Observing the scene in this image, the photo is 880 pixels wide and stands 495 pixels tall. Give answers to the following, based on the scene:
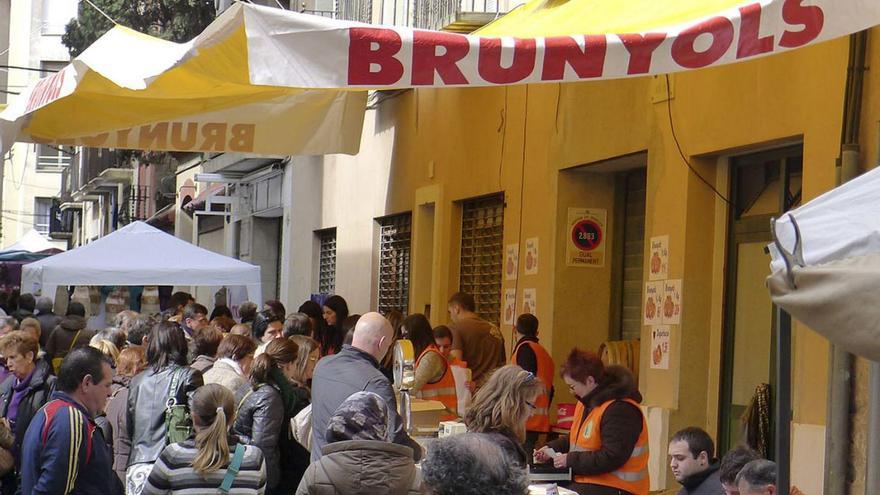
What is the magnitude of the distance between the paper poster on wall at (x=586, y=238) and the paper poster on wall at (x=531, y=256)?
0.54 metres

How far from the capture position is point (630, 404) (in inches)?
323

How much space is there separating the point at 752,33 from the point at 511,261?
7.40 meters

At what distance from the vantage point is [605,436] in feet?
26.8

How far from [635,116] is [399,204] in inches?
285

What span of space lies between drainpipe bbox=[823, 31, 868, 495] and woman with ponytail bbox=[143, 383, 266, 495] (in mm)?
3551

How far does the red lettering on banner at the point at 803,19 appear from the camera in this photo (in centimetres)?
676

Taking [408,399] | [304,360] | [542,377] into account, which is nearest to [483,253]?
[542,377]

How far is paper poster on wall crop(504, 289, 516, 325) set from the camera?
552 inches

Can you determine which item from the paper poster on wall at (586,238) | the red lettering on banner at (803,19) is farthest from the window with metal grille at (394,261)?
the red lettering on banner at (803,19)

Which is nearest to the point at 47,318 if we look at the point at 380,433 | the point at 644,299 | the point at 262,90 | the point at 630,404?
the point at 262,90

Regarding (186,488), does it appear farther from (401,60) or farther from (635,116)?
(635,116)

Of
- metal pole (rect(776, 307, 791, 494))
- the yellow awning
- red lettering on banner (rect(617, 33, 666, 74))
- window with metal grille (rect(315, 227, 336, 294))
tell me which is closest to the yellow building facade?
the yellow awning

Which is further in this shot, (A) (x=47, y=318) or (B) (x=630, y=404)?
(A) (x=47, y=318)

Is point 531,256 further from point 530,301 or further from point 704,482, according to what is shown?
point 704,482
